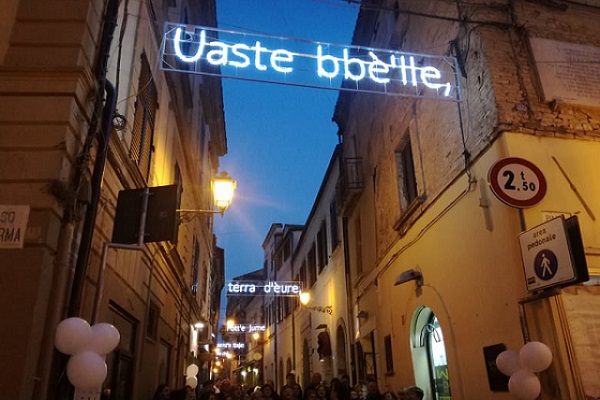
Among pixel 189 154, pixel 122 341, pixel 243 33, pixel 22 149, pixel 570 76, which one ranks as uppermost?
pixel 189 154

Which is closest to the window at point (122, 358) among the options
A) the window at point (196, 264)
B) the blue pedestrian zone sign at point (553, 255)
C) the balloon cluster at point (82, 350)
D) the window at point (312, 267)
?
the balloon cluster at point (82, 350)

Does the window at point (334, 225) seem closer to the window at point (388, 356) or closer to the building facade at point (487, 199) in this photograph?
the building facade at point (487, 199)

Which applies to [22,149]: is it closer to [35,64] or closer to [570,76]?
[35,64]

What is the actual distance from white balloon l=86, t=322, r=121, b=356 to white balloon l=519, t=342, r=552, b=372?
443 centimetres

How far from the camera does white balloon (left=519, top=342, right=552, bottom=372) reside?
543cm

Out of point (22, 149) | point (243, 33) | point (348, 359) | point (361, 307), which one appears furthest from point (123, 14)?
point (348, 359)

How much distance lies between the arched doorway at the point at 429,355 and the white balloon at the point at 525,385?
388 cm

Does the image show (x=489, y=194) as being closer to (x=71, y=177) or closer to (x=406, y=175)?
(x=406, y=175)

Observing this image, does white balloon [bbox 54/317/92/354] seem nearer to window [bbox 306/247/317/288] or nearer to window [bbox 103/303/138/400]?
window [bbox 103/303/138/400]

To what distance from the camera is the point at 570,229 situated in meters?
5.45

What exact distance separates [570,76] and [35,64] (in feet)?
25.5

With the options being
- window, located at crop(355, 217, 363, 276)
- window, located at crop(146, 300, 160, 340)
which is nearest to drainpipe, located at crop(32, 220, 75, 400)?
window, located at crop(146, 300, 160, 340)

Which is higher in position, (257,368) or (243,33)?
(243,33)

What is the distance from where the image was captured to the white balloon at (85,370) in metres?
4.29
